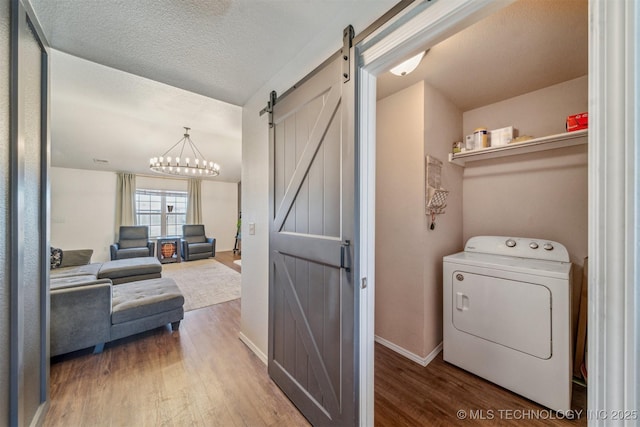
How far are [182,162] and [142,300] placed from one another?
170 inches

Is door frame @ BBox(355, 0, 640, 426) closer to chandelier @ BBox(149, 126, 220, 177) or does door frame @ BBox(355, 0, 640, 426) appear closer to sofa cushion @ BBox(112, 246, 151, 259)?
chandelier @ BBox(149, 126, 220, 177)

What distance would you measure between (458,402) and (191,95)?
403 cm

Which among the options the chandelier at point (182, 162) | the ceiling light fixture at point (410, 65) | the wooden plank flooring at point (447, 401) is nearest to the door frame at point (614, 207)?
the ceiling light fixture at point (410, 65)

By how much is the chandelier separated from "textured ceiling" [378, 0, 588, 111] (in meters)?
3.98

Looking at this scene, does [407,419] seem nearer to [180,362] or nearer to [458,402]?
[458,402]

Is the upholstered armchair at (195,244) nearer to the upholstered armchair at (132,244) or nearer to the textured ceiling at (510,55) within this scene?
the upholstered armchair at (132,244)

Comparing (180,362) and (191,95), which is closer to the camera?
(180,362)

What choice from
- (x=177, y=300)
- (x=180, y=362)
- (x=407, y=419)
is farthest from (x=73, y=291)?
(x=407, y=419)

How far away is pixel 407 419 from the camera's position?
150 centimetres

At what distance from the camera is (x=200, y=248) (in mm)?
6457

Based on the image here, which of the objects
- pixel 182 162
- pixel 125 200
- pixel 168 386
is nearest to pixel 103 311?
pixel 168 386

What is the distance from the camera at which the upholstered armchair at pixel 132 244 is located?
545 centimetres

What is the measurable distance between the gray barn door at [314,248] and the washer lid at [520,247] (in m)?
1.73

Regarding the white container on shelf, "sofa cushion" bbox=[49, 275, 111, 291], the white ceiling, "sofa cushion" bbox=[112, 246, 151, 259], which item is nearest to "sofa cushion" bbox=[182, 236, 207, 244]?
"sofa cushion" bbox=[112, 246, 151, 259]
